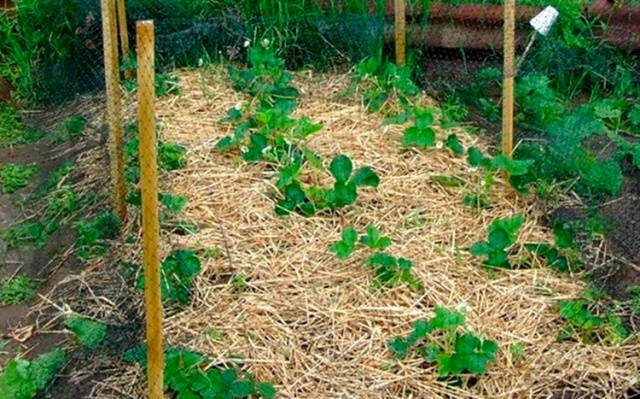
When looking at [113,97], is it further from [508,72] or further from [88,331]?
[508,72]

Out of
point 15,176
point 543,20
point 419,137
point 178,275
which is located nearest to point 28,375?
point 178,275

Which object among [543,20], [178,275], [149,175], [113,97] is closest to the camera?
[149,175]

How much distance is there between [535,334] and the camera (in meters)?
3.76

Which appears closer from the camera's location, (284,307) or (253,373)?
(253,373)

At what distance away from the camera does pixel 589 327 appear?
376 centimetres

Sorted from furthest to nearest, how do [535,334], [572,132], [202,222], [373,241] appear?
[572,132], [202,222], [373,241], [535,334]

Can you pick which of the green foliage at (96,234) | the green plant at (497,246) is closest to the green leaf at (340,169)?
the green plant at (497,246)

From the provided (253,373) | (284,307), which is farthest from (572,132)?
(253,373)

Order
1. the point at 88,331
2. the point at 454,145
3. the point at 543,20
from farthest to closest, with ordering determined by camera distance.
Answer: the point at 454,145 < the point at 543,20 < the point at 88,331

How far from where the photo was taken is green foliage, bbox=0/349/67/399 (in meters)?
3.55

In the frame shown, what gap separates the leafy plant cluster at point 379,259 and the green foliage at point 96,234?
3.03 feet

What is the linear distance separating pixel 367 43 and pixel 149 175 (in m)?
2.96

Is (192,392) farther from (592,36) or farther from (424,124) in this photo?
(592,36)

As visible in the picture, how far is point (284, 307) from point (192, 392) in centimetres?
59
